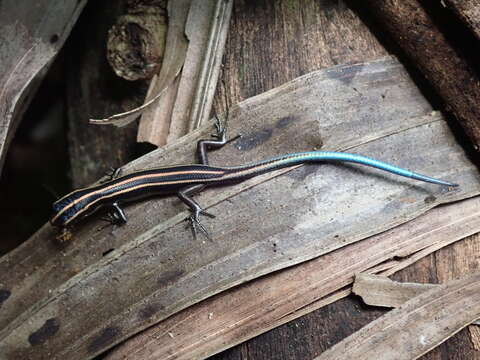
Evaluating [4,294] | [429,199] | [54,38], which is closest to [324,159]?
[429,199]

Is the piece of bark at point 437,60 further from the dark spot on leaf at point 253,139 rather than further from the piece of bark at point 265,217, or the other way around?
the dark spot on leaf at point 253,139

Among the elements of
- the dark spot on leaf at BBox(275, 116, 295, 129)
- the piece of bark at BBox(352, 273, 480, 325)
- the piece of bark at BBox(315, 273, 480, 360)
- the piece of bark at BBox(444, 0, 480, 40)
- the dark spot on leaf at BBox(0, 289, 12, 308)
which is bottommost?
the piece of bark at BBox(315, 273, 480, 360)

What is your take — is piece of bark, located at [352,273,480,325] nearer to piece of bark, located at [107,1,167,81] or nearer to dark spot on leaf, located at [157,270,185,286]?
dark spot on leaf, located at [157,270,185,286]

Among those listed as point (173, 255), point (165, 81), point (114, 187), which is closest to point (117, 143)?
point (114, 187)

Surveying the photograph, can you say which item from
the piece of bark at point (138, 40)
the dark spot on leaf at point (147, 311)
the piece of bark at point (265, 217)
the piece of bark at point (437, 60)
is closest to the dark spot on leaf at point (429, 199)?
the piece of bark at point (265, 217)

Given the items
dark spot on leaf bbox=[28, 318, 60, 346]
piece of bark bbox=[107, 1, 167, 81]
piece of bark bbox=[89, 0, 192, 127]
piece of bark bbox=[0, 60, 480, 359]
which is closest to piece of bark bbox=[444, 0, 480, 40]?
piece of bark bbox=[0, 60, 480, 359]

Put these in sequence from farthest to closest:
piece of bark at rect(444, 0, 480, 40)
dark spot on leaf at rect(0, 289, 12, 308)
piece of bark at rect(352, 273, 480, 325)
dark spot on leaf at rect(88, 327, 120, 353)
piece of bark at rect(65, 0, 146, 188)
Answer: piece of bark at rect(65, 0, 146, 188) → dark spot on leaf at rect(0, 289, 12, 308) → dark spot on leaf at rect(88, 327, 120, 353) → piece of bark at rect(352, 273, 480, 325) → piece of bark at rect(444, 0, 480, 40)

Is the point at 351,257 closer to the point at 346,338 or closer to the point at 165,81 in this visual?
the point at 346,338

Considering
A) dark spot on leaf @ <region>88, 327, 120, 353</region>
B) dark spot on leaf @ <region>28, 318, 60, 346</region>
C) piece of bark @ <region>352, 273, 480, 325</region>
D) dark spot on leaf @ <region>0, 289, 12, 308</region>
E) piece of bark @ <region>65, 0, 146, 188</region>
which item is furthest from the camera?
piece of bark @ <region>65, 0, 146, 188</region>
